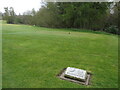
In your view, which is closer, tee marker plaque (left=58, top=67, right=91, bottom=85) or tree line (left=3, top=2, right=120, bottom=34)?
tee marker plaque (left=58, top=67, right=91, bottom=85)

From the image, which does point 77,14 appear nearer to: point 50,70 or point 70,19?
point 70,19

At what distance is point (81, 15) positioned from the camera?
1578 cm

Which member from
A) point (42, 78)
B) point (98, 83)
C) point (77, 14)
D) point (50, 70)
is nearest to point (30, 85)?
point (42, 78)

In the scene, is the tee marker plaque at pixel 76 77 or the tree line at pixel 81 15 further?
the tree line at pixel 81 15

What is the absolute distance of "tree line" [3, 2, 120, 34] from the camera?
15.1 m

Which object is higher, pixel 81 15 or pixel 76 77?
pixel 81 15

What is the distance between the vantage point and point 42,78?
2.20 metres

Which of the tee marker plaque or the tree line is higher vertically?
the tree line

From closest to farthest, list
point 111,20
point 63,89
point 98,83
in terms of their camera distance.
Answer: point 63,89, point 98,83, point 111,20

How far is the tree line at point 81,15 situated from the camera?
15086 mm

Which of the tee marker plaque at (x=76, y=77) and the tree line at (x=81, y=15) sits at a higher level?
the tree line at (x=81, y=15)

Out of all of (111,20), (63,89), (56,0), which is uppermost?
(56,0)

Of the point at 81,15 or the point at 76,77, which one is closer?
the point at 76,77

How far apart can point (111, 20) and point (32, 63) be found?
56.7 ft
